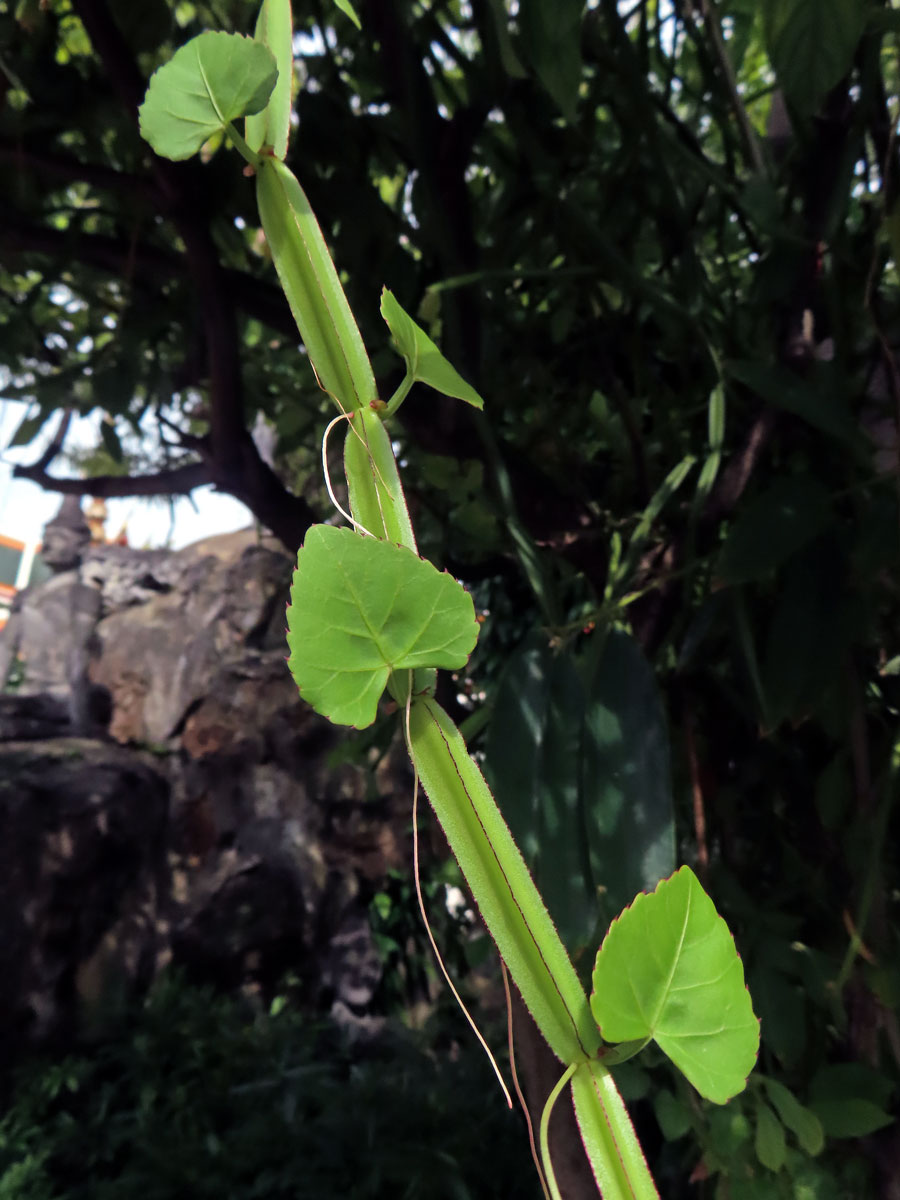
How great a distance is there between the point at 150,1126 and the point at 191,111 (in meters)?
1.37

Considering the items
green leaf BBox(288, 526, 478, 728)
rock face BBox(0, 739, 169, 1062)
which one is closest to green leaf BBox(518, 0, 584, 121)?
green leaf BBox(288, 526, 478, 728)

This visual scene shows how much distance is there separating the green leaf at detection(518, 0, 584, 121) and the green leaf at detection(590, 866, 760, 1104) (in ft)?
1.02

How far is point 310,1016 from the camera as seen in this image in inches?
68.7

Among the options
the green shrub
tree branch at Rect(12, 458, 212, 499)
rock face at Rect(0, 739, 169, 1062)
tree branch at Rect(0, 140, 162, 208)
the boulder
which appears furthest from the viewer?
the boulder

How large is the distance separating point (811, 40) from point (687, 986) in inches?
14.0

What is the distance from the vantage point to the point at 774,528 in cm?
37

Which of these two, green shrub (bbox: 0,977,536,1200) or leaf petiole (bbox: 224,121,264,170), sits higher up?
leaf petiole (bbox: 224,121,264,170)

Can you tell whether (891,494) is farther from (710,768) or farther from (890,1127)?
(890,1127)

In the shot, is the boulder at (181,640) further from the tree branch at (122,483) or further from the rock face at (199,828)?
the tree branch at (122,483)

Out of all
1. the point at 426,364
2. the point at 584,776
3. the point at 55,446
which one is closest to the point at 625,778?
the point at 584,776

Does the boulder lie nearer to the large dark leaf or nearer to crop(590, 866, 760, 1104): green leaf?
the large dark leaf

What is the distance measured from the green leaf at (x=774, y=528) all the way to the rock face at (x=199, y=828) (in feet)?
3.73

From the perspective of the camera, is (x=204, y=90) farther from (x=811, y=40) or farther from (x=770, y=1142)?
(x=770, y=1142)

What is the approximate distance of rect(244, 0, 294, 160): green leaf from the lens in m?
0.12
